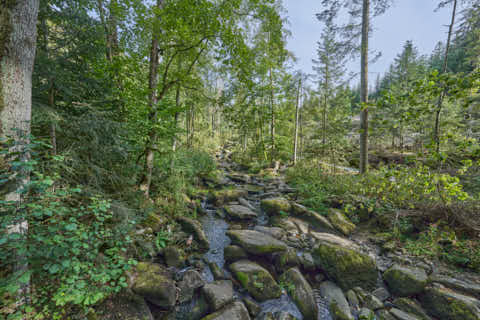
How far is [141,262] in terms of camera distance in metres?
3.75

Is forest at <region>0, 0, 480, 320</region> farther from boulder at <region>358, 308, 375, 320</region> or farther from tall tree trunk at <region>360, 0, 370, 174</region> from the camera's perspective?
tall tree trunk at <region>360, 0, 370, 174</region>

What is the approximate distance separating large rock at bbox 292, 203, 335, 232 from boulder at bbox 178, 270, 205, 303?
4.28m

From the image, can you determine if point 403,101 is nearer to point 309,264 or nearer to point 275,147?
point 309,264

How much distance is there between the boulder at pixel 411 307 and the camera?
10.5 feet

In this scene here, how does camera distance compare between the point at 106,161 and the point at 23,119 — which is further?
the point at 106,161

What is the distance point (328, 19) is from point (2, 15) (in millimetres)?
11299

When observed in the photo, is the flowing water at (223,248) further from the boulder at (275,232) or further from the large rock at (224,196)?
the boulder at (275,232)

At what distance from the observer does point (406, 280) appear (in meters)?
3.68

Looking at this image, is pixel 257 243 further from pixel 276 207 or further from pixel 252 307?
pixel 276 207

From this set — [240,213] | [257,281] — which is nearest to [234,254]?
[257,281]

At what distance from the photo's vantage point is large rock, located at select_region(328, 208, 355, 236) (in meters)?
5.93

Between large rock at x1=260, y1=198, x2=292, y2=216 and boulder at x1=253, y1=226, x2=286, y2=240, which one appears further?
large rock at x1=260, y1=198, x2=292, y2=216

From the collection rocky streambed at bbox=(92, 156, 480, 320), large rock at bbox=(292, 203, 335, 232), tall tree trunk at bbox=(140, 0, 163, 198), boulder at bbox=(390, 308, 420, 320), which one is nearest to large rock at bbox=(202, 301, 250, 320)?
rocky streambed at bbox=(92, 156, 480, 320)

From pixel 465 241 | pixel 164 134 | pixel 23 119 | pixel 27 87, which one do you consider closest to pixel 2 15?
pixel 27 87
